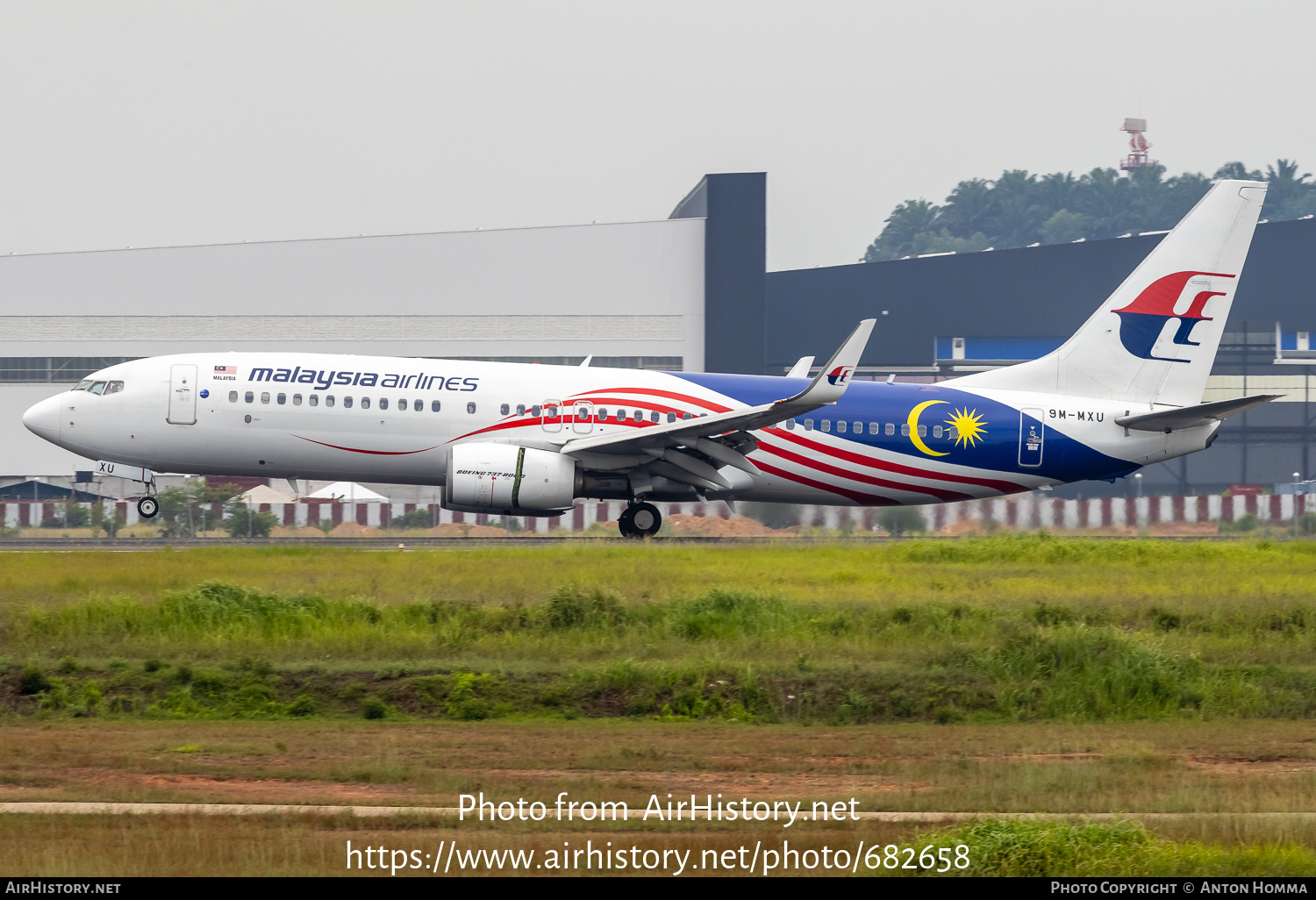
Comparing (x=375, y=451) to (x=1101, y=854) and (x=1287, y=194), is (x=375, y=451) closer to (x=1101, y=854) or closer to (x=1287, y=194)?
(x=1101, y=854)

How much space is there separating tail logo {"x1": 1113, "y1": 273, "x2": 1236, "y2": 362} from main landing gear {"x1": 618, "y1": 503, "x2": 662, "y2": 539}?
1082cm

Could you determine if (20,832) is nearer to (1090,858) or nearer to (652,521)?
(1090,858)

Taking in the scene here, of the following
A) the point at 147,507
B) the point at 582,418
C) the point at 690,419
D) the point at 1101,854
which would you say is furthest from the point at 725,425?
the point at 1101,854

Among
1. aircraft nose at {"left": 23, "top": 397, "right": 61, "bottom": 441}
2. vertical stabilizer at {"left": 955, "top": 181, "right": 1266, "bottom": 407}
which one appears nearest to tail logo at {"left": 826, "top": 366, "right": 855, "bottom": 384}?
vertical stabilizer at {"left": 955, "top": 181, "right": 1266, "bottom": 407}

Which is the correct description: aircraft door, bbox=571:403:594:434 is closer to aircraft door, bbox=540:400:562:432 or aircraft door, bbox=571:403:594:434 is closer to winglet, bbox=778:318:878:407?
aircraft door, bbox=540:400:562:432

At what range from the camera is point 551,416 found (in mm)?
27516

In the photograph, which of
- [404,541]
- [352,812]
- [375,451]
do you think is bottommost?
[352,812]

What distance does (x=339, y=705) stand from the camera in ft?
49.2

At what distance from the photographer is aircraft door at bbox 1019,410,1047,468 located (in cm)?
2936

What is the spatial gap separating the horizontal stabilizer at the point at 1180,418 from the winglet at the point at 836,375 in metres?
7.24

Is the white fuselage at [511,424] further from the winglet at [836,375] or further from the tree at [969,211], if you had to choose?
the tree at [969,211]

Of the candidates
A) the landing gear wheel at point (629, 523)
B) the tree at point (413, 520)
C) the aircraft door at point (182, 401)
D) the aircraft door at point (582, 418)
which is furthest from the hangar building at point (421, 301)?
the aircraft door at point (182, 401)

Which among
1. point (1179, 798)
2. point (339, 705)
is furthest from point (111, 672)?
point (1179, 798)

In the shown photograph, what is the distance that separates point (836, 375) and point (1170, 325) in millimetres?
8977
